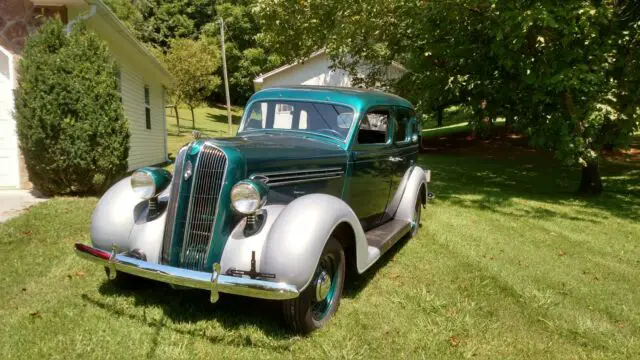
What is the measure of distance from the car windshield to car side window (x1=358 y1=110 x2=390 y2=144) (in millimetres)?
257

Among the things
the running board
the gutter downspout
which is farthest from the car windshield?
the gutter downspout

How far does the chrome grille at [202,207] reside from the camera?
3287mm

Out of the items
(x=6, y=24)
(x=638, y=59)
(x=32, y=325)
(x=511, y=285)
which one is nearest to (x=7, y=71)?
(x=6, y=24)

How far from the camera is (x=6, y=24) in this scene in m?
8.64

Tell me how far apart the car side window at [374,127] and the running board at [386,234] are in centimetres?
93

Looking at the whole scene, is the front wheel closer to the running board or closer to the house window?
the running board

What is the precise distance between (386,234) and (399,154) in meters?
1.24

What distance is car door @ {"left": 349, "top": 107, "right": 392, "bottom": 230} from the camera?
4.62 meters

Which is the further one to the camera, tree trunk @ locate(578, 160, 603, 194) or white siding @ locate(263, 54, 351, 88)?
white siding @ locate(263, 54, 351, 88)

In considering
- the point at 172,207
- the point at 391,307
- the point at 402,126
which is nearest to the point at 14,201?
the point at 172,207

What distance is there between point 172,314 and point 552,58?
8.36 meters

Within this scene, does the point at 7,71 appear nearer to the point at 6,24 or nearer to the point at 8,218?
the point at 6,24

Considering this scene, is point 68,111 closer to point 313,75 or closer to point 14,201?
point 14,201

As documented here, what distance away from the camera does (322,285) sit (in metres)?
3.41
